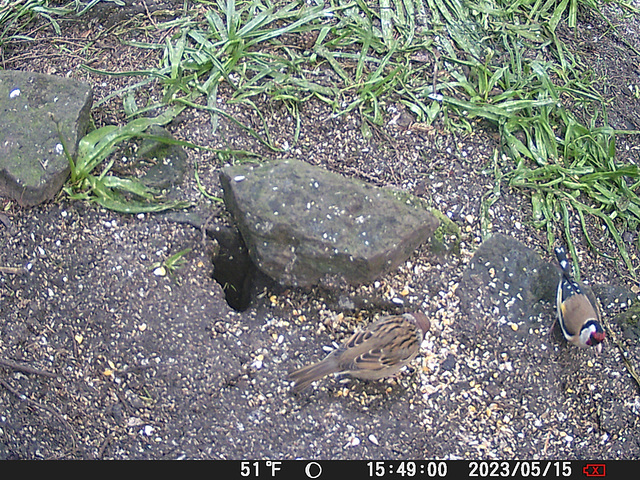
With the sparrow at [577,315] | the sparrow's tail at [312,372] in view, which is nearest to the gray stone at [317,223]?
the sparrow's tail at [312,372]

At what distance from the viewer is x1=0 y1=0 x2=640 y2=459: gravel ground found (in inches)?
123

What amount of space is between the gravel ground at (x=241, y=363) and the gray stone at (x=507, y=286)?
1.7 inches

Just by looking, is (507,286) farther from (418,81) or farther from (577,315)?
(418,81)

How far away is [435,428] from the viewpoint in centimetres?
320

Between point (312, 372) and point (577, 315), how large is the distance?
4.41 ft

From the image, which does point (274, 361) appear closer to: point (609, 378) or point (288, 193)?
point (288, 193)

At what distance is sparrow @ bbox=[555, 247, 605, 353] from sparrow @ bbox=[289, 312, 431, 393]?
30.0 inches

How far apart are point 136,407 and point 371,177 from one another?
67.8 inches

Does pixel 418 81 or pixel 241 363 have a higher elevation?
pixel 418 81

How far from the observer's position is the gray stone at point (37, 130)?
11.1ft

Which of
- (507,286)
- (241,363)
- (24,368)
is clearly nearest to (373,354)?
(241,363)

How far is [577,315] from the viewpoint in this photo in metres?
3.27

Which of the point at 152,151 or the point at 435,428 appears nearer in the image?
the point at 435,428

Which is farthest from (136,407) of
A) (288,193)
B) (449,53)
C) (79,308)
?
(449,53)
